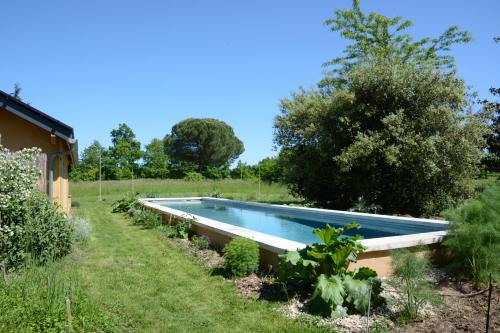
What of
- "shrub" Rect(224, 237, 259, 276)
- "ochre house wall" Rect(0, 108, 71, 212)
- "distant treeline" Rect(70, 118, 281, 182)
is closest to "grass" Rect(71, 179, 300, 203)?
"distant treeline" Rect(70, 118, 281, 182)

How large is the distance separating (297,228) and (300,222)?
103cm

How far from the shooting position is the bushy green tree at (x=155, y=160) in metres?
47.6

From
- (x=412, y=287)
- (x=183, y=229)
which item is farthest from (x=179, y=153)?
(x=412, y=287)

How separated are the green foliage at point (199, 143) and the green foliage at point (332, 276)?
4389cm

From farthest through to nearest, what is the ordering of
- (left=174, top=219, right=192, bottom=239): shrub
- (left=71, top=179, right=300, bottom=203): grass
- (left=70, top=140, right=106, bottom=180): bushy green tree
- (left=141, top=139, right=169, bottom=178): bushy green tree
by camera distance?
(left=141, top=139, right=169, bottom=178): bushy green tree
(left=70, top=140, right=106, bottom=180): bushy green tree
(left=71, top=179, right=300, bottom=203): grass
(left=174, top=219, right=192, bottom=239): shrub

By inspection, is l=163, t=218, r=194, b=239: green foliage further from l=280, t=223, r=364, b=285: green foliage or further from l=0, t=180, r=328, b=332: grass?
l=280, t=223, r=364, b=285: green foliage

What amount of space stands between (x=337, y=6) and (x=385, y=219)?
1712 cm

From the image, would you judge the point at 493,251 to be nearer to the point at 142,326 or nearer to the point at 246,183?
the point at 142,326

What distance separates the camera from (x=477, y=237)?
17.1ft

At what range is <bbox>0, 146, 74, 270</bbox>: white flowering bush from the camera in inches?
224

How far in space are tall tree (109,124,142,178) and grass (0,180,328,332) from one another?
38.9 meters

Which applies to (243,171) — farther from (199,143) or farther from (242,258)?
(242,258)

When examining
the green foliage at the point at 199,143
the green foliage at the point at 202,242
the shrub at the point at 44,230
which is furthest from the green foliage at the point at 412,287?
the green foliage at the point at 199,143

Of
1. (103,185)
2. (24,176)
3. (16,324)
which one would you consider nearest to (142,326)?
(16,324)
